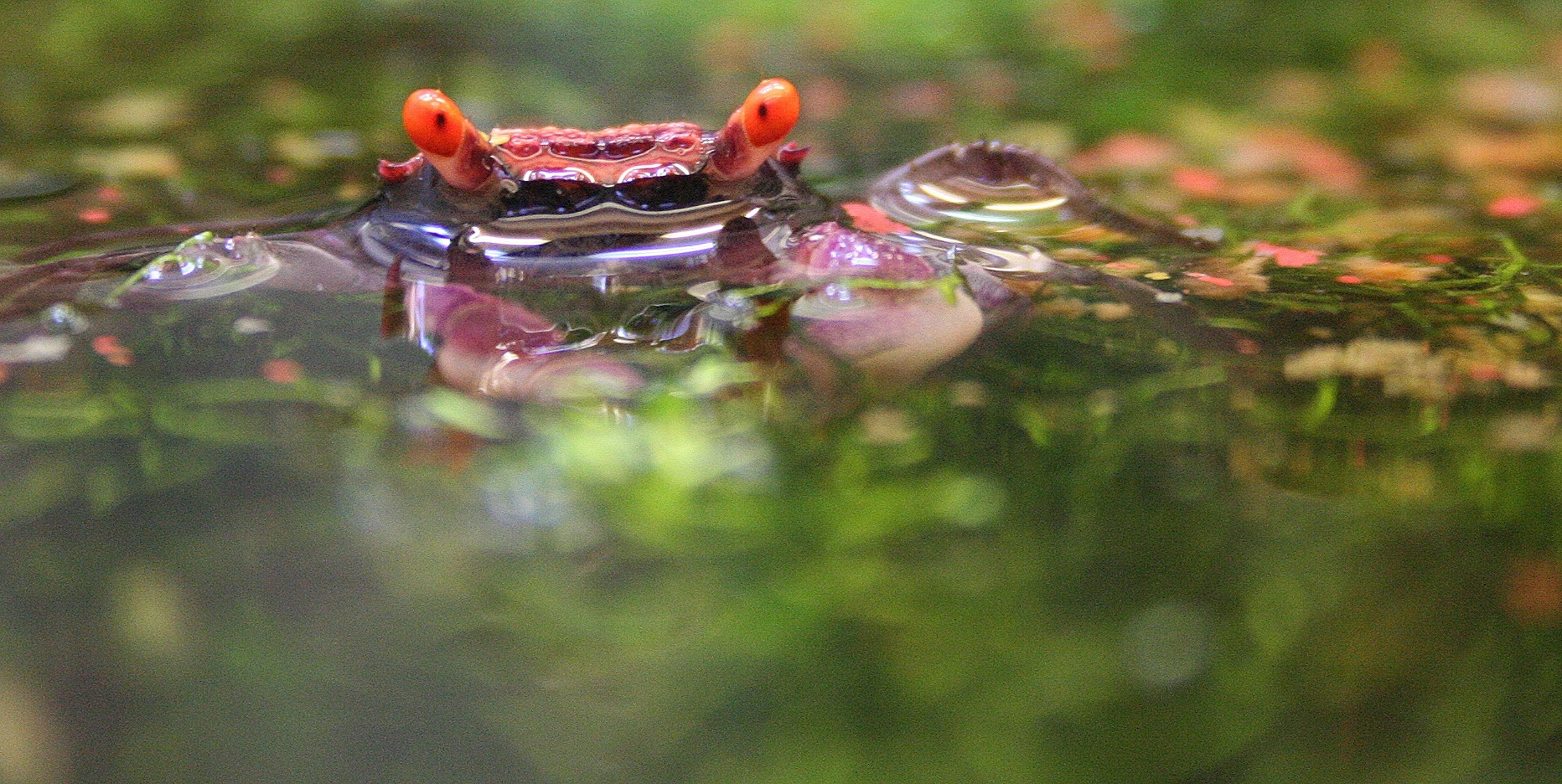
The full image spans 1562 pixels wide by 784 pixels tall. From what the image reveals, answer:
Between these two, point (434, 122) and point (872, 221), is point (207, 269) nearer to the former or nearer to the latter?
point (434, 122)

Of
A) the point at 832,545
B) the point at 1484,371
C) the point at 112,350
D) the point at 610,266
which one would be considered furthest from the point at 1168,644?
the point at 112,350

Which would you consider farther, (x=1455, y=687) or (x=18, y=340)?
(x=18, y=340)

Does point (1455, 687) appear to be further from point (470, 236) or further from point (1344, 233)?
point (470, 236)

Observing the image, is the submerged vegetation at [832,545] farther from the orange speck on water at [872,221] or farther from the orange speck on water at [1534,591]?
the orange speck on water at [872,221]

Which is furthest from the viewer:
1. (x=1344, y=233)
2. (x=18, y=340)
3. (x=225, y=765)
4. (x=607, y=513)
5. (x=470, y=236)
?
(x=1344, y=233)

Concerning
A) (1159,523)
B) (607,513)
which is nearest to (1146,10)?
(1159,523)

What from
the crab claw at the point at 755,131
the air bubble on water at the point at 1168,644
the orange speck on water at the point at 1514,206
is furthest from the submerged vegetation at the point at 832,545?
the crab claw at the point at 755,131
